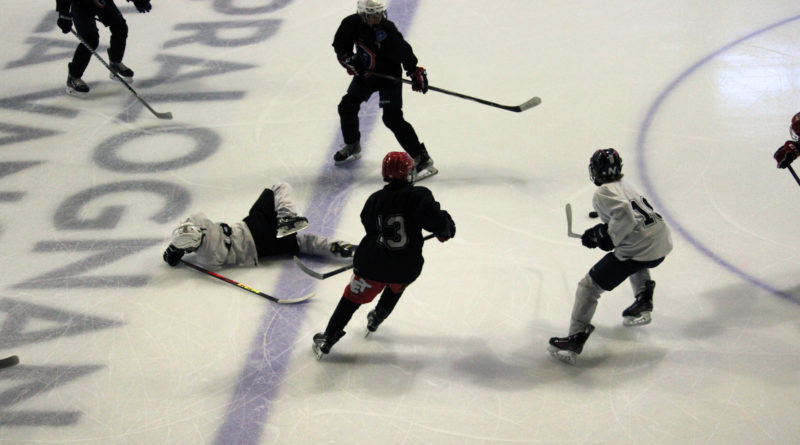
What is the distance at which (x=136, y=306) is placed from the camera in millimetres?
3676

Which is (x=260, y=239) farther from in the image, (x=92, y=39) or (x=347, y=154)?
(x=92, y=39)

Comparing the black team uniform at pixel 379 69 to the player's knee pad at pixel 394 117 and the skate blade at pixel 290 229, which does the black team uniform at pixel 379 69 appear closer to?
the player's knee pad at pixel 394 117

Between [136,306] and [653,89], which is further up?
[653,89]

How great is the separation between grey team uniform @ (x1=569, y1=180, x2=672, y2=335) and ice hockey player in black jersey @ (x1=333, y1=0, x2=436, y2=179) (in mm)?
1519

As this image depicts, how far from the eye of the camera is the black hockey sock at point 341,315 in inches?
123

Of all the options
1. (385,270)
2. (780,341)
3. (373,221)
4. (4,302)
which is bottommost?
(4,302)

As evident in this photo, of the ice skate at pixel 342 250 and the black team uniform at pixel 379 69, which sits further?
the black team uniform at pixel 379 69

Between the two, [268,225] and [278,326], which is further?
[268,225]

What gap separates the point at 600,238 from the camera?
3057 millimetres

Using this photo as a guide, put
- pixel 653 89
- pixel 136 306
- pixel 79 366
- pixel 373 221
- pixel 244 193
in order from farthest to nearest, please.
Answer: pixel 653 89 → pixel 244 193 → pixel 136 306 → pixel 79 366 → pixel 373 221

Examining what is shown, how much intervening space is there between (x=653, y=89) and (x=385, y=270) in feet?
9.46

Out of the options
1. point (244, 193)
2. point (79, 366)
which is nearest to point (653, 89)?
Result: point (244, 193)

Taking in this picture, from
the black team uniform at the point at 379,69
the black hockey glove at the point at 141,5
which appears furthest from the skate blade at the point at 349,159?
the black hockey glove at the point at 141,5

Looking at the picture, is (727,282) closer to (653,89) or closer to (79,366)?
(653,89)
